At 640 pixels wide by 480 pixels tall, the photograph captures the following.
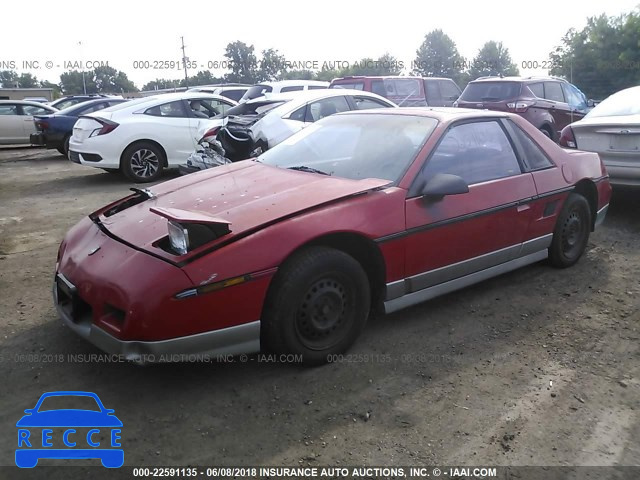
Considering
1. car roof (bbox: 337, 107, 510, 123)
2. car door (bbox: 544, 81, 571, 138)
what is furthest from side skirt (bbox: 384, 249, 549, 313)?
car door (bbox: 544, 81, 571, 138)

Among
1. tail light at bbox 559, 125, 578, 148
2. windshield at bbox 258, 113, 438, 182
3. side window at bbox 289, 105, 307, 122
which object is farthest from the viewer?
side window at bbox 289, 105, 307, 122

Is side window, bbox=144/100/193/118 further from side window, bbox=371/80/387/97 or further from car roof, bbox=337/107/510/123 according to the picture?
car roof, bbox=337/107/510/123

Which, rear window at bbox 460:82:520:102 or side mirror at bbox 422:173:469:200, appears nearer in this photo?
side mirror at bbox 422:173:469:200

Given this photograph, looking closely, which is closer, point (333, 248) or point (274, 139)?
point (333, 248)

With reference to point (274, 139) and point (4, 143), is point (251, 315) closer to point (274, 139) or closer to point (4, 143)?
point (274, 139)

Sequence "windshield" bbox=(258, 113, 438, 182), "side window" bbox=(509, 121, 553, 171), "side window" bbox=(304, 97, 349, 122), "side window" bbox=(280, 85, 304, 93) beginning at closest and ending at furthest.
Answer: "windshield" bbox=(258, 113, 438, 182) → "side window" bbox=(509, 121, 553, 171) → "side window" bbox=(304, 97, 349, 122) → "side window" bbox=(280, 85, 304, 93)

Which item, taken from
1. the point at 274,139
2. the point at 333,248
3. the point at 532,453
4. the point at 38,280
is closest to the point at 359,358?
the point at 333,248

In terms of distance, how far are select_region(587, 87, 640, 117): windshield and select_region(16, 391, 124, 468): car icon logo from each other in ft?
22.0

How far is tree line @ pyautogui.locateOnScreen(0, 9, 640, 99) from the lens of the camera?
2855 cm

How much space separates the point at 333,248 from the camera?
3199 millimetres

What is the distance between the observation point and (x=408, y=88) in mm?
12867

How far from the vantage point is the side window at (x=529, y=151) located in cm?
430

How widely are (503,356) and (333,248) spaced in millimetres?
1258

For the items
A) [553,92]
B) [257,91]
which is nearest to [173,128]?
[257,91]
